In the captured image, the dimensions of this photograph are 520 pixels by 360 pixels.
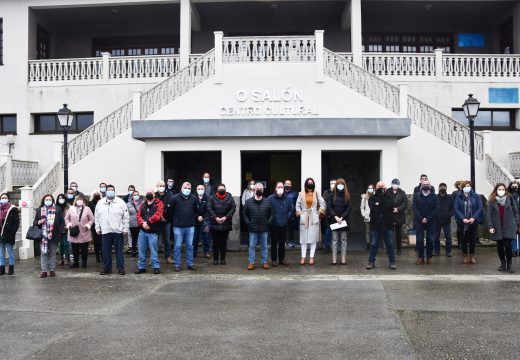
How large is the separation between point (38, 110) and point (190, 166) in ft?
24.0

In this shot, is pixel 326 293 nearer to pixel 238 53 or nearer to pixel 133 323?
pixel 133 323

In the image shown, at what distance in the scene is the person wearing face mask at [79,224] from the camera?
37.5 ft

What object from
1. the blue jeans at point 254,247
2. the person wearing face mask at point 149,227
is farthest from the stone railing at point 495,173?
the person wearing face mask at point 149,227

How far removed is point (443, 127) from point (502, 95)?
6297 millimetres

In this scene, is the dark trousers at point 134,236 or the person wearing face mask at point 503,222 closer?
the person wearing face mask at point 503,222

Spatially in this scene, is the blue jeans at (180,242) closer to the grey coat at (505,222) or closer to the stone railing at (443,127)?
the grey coat at (505,222)

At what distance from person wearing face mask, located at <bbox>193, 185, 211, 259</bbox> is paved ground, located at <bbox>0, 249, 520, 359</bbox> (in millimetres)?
1668

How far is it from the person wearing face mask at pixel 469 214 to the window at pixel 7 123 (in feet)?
58.3

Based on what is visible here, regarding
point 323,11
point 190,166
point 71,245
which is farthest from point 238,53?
point 323,11

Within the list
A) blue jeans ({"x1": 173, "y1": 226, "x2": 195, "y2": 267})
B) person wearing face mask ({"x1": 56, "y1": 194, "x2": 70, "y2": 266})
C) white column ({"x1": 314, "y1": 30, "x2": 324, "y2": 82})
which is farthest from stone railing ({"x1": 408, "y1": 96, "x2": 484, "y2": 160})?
person wearing face mask ({"x1": 56, "y1": 194, "x2": 70, "y2": 266})

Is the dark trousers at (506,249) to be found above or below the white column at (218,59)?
below

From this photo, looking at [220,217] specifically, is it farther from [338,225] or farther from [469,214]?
[469,214]

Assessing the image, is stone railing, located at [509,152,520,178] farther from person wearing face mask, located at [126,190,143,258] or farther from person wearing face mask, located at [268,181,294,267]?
person wearing face mask, located at [126,190,143,258]

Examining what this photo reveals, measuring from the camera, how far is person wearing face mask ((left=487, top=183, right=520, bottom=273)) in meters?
10.4
